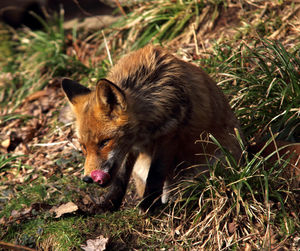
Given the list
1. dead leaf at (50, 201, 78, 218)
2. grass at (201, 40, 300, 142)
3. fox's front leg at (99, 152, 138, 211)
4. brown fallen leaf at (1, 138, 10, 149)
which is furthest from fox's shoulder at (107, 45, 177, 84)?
brown fallen leaf at (1, 138, 10, 149)

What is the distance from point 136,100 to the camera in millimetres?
4250

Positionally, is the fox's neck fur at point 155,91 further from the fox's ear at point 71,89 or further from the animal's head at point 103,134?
the fox's ear at point 71,89

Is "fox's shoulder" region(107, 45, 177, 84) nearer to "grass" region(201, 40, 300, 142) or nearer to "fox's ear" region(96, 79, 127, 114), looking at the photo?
"fox's ear" region(96, 79, 127, 114)

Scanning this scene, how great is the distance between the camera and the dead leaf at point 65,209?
472 centimetres

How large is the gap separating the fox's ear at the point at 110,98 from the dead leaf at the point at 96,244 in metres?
1.35

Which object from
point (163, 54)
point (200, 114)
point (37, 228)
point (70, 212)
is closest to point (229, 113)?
point (200, 114)

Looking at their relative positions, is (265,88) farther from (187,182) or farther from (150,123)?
(150,123)

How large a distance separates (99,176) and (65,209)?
40.1 inches

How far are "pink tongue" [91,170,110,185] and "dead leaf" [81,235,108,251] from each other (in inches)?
26.9

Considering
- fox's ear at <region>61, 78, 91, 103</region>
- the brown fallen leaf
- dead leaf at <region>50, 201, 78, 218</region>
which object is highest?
fox's ear at <region>61, 78, 91, 103</region>

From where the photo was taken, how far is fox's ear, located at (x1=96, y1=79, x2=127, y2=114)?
12.8ft

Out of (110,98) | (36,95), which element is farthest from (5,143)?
(110,98)

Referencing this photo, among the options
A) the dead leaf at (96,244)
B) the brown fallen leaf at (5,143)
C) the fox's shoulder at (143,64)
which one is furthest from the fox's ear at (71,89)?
the brown fallen leaf at (5,143)

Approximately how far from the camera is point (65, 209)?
4.79 meters
